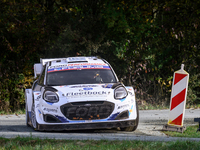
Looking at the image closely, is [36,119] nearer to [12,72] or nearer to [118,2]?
[12,72]

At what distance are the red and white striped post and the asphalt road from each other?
38 cm

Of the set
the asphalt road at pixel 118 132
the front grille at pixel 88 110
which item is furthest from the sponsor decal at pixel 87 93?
the asphalt road at pixel 118 132

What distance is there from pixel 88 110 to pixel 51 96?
818 mm

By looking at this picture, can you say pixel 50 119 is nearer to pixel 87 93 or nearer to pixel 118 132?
pixel 87 93

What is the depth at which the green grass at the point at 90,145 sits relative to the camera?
5930 mm

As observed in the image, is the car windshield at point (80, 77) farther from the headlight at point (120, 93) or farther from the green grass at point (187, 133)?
the green grass at point (187, 133)

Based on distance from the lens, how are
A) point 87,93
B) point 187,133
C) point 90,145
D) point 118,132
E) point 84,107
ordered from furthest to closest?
point 118,132
point 187,133
point 87,93
point 84,107
point 90,145

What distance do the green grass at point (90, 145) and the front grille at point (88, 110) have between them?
1141 mm

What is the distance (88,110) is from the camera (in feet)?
24.8

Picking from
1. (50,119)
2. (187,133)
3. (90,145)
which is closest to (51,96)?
(50,119)

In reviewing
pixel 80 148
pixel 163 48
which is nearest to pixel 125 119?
pixel 80 148

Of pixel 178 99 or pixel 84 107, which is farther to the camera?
pixel 178 99

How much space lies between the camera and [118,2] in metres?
16.0

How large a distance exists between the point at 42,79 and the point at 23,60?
6.80 m
